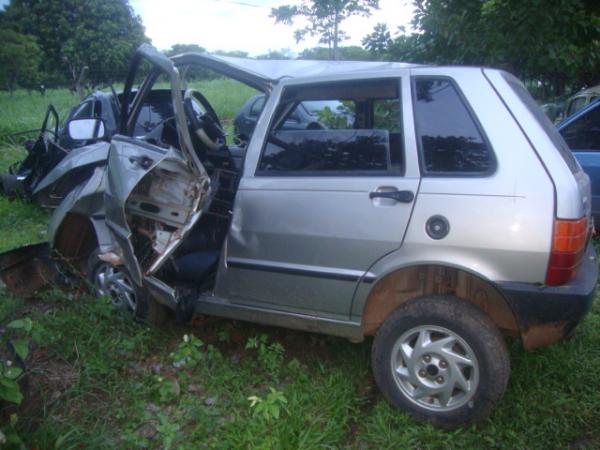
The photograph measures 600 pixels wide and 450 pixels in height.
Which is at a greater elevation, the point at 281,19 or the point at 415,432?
the point at 281,19

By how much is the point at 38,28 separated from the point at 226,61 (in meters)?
18.1

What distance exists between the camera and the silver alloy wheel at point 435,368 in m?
2.43

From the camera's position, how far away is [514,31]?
496 cm

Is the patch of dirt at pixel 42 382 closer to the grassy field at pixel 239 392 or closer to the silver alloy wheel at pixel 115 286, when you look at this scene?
the grassy field at pixel 239 392

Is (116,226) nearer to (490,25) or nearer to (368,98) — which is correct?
(368,98)

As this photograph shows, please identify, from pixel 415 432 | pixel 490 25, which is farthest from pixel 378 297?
pixel 490 25

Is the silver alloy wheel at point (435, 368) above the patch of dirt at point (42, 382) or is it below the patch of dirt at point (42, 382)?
above

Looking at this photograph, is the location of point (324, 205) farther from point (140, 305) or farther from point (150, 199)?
point (140, 305)

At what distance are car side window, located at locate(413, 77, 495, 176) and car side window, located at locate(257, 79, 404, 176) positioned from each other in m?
0.13

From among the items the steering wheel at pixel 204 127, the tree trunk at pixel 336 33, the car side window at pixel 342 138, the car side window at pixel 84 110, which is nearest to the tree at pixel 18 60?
the car side window at pixel 84 110

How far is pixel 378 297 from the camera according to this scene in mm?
2686

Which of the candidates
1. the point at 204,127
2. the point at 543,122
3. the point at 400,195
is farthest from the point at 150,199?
the point at 543,122

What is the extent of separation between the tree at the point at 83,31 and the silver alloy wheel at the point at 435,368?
56.5 feet

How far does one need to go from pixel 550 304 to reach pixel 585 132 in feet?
10.6
